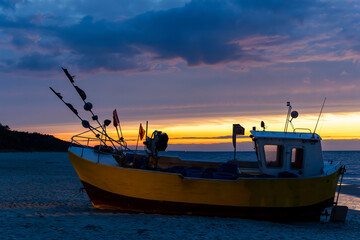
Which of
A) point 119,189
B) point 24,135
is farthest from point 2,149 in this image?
point 119,189

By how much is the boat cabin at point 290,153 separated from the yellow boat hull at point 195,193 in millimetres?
798

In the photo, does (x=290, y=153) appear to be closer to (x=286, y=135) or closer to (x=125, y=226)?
(x=286, y=135)

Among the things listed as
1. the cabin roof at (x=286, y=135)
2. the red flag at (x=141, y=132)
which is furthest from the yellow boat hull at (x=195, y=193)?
the red flag at (x=141, y=132)

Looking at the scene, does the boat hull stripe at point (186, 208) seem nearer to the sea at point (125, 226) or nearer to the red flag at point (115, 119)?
the sea at point (125, 226)

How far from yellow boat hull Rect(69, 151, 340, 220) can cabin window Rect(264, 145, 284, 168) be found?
127 centimetres

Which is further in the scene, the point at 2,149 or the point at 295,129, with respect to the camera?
the point at 2,149

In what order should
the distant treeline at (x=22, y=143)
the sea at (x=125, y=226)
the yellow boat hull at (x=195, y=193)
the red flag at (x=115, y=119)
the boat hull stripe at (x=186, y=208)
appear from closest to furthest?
the sea at (x=125, y=226)
the yellow boat hull at (x=195, y=193)
the boat hull stripe at (x=186, y=208)
the red flag at (x=115, y=119)
the distant treeline at (x=22, y=143)

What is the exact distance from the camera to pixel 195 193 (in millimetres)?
11727

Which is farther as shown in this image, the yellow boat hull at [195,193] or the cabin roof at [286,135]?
the cabin roof at [286,135]

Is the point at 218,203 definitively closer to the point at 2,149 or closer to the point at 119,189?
the point at 119,189

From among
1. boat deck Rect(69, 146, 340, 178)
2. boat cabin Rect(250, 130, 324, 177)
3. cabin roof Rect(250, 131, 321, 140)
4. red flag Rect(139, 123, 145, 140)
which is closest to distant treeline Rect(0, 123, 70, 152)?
boat deck Rect(69, 146, 340, 178)

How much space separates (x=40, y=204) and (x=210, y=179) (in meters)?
6.43

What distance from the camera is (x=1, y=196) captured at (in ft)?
48.0

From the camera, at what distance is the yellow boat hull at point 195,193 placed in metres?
11.7
